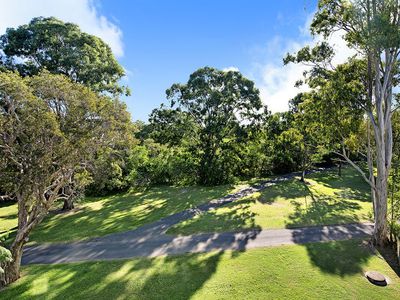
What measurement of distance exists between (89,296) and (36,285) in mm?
2679

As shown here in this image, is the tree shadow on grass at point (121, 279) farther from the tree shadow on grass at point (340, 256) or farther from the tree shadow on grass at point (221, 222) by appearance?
the tree shadow on grass at point (340, 256)

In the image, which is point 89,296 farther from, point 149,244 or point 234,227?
point 234,227

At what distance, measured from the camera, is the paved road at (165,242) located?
1336 centimetres

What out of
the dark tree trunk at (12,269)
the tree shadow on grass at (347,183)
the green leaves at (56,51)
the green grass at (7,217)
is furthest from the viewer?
the tree shadow on grass at (347,183)

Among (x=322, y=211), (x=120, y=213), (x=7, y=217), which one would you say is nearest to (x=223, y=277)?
(x=322, y=211)

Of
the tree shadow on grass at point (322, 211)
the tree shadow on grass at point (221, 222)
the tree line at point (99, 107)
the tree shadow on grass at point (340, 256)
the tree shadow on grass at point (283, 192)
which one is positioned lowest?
the tree shadow on grass at point (340, 256)

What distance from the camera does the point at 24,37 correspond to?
71.3 ft

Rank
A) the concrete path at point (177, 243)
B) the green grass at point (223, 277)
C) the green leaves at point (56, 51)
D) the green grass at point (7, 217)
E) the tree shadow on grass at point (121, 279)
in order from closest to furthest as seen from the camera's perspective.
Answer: the green grass at point (223, 277) < the tree shadow on grass at point (121, 279) < the concrete path at point (177, 243) < the green grass at point (7, 217) < the green leaves at point (56, 51)

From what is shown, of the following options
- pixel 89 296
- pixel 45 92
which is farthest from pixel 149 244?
pixel 45 92

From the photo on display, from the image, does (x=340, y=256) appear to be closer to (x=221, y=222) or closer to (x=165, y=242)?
(x=221, y=222)

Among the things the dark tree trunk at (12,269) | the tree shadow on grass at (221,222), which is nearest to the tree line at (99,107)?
the dark tree trunk at (12,269)

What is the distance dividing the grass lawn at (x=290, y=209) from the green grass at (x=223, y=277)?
12.5ft

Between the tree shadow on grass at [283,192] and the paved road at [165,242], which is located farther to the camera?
the tree shadow on grass at [283,192]

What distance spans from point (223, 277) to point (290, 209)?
1094 cm
